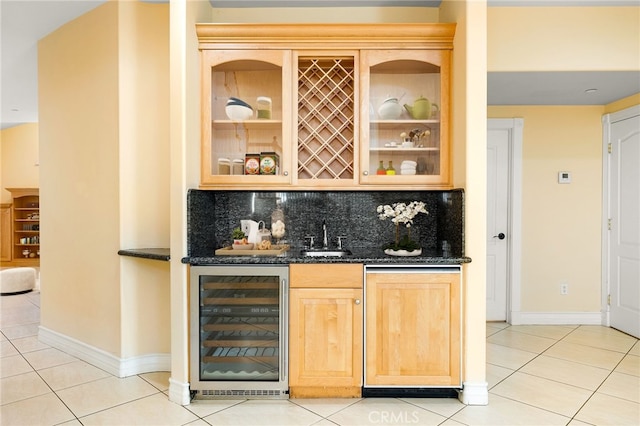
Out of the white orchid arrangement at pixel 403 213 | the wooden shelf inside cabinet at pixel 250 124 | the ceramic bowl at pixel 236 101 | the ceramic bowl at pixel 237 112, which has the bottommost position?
the white orchid arrangement at pixel 403 213

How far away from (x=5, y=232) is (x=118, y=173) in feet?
24.4

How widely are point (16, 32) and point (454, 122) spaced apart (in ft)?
12.2

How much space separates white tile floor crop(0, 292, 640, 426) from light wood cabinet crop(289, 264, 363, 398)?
0.55 ft

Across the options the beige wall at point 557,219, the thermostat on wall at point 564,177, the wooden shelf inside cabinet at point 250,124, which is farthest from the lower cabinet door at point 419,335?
the thermostat on wall at point 564,177

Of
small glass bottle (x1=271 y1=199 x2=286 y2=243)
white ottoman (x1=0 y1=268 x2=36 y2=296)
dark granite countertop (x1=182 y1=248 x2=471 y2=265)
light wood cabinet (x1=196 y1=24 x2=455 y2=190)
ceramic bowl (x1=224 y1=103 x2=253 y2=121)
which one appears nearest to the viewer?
dark granite countertop (x1=182 y1=248 x2=471 y2=265)

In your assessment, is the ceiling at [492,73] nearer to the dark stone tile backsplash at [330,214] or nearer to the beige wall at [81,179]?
the beige wall at [81,179]

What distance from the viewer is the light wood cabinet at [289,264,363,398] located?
226cm

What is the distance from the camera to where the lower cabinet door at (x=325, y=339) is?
2262 mm

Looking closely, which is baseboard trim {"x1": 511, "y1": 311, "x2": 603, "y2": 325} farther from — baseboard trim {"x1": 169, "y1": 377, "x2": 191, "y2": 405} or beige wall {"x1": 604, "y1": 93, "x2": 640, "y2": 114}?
baseboard trim {"x1": 169, "y1": 377, "x2": 191, "y2": 405}

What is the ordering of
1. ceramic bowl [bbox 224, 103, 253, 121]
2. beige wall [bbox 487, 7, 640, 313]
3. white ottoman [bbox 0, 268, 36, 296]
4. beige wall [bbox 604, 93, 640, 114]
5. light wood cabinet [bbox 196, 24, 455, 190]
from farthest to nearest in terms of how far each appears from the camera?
white ottoman [bbox 0, 268, 36, 296] < beige wall [bbox 487, 7, 640, 313] < beige wall [bbox 604, 93, 640, 114] < ceramic bowl [bbox 224, 103, 253, 121] < light wood cabinet [bbox 196, 24, 455, 190]

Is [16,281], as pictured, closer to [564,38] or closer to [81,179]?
[81,179]

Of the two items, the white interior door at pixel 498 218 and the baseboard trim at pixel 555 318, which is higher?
the white interior door at pixel 498 218

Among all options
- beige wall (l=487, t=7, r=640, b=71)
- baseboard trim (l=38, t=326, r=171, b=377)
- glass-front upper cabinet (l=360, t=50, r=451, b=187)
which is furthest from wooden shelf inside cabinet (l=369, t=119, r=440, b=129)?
baseboard trim (l=38, t=326, r=171, b=377)

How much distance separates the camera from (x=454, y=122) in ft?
8.11
